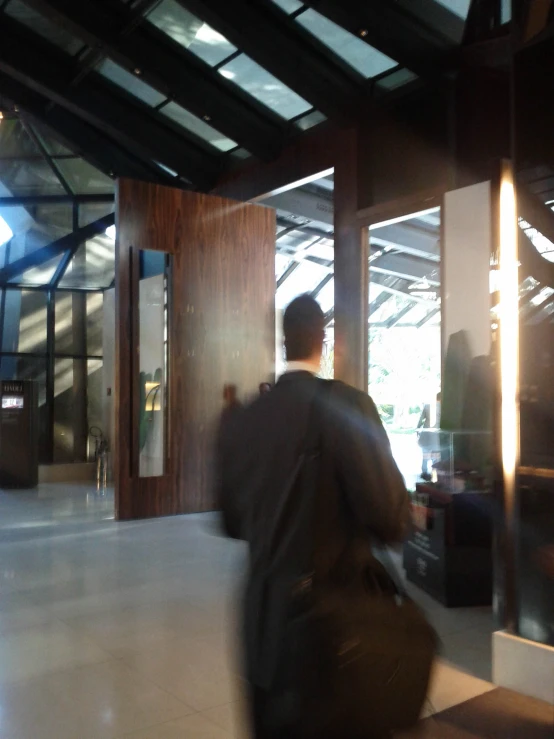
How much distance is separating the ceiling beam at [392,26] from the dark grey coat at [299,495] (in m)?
5.53

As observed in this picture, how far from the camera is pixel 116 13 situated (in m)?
7.75

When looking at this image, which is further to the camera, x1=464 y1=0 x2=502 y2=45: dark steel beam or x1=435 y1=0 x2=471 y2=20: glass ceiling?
x1=435 y1=0 x2=471 y2=20: glass ceiling

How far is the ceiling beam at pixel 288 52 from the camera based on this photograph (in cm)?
687

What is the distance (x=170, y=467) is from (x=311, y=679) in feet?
23.4

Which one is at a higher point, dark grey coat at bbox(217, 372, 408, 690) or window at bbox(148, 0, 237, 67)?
window at bbox(148, 0, 237, 67)

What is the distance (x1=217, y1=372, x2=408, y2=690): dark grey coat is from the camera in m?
1.63

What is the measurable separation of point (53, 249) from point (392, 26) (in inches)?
316

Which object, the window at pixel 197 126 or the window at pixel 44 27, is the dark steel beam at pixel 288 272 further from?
the window at pixel 44 27

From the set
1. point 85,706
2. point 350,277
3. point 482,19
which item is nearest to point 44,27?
point 350,277

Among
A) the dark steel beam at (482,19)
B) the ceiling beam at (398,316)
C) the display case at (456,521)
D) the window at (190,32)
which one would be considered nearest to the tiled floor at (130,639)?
the display case at (456,521)

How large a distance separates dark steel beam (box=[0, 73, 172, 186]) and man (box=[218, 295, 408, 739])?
956cm

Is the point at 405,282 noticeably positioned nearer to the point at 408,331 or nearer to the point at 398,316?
the point at 398,316

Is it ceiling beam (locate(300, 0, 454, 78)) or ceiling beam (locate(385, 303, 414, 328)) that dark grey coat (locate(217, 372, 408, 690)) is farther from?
ceiling beam (locate(300, 0, 454, 78))

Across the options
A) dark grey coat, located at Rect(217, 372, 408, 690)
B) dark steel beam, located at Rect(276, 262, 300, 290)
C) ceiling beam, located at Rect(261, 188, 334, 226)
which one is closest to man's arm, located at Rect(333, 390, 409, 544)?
dark grey coat, located at Rect(217, 372, 408, 690)
